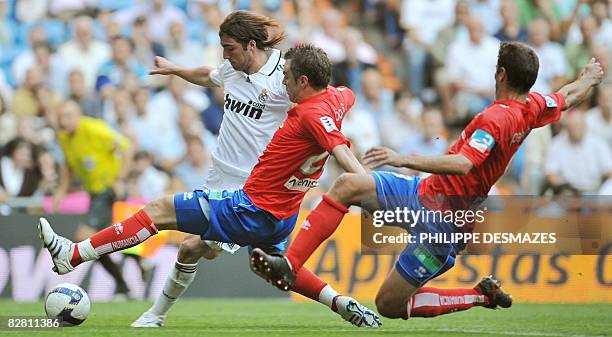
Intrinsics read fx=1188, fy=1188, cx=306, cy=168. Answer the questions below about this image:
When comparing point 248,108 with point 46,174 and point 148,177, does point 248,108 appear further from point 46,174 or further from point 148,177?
point 46,174

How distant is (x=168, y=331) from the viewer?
894 centimetres

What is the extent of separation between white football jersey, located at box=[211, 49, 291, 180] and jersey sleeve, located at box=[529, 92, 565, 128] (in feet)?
6.59

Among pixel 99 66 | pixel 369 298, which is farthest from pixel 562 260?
pixel 99 66

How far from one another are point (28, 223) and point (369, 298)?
4064mm

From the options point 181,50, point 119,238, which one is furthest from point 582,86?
point 181,50

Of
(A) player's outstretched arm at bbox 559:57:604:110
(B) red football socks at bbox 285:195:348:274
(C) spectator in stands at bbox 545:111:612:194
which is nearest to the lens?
(B) red football socks at bbox 285:195:348:274

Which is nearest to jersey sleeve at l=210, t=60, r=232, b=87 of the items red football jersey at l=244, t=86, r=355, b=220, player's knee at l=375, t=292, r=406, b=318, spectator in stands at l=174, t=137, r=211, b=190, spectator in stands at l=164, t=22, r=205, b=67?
red football jersey at l=244, t=86, r=355, b=220

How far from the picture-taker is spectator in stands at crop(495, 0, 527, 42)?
669 inches

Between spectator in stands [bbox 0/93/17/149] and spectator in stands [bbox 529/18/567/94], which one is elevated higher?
spectator in stands [bbox 529/18/567/94]

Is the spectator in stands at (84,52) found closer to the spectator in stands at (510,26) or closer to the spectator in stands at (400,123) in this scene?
the spectator in stands at (400,123)

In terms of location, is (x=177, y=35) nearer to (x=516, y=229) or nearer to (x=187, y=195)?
(x=516, y=229)

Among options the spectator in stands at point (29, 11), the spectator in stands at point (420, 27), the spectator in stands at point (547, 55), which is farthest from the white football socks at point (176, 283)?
the spectator in stands at point (29, 11)

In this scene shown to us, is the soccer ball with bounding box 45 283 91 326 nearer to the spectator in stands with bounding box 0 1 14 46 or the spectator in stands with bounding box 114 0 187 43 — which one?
the spectator in stands with bounding box 114 0 187 43

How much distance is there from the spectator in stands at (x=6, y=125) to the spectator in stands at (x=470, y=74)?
5.92 meters
